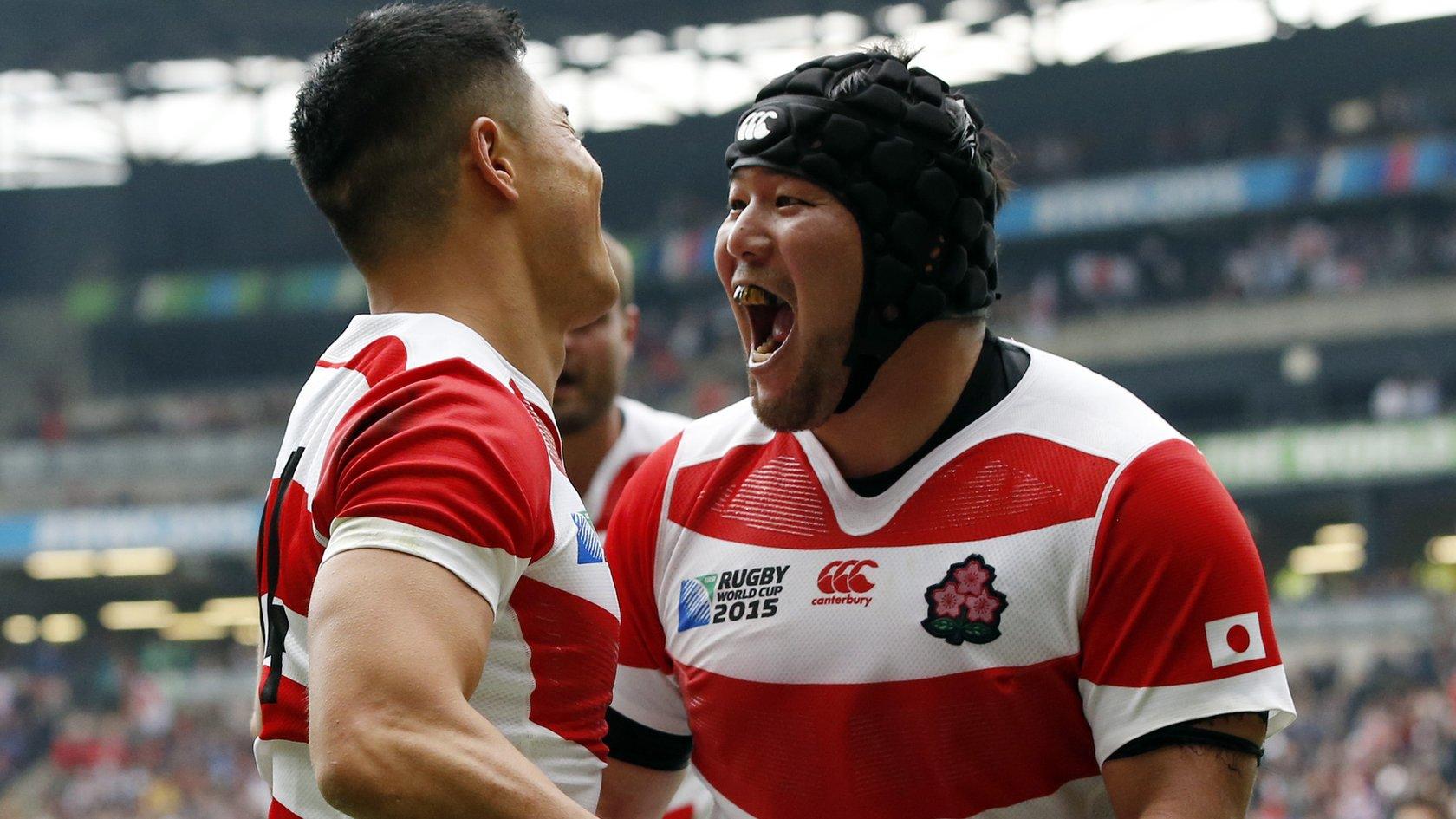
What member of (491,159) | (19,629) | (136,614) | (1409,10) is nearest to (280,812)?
(491,159)

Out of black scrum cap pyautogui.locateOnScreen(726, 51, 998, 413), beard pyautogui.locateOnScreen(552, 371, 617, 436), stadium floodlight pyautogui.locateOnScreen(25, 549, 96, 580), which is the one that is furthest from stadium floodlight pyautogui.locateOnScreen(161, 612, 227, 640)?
black scrum cap pyautogui.locateOnScreen(726, 51, 998, 413)

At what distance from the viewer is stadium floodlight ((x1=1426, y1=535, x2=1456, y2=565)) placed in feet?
78.3

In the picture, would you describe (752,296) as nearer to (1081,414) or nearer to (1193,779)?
(1081,414)

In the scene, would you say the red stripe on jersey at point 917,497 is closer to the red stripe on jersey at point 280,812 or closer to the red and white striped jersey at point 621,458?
the red stripe on jersey at point 280,812

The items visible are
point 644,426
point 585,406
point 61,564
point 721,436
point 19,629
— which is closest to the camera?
point 721,436

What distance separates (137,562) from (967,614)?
2635 cm

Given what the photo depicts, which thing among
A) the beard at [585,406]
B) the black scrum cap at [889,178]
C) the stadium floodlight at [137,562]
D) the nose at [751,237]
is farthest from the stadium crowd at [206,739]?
the nose at [751,237]

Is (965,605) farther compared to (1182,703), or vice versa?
(965,605)

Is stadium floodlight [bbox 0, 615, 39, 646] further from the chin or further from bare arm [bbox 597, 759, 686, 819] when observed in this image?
the chin

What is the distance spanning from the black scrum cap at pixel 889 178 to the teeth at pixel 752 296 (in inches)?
7.7

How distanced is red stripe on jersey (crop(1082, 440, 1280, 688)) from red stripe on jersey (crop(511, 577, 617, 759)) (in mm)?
846

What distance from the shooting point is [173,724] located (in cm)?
2238

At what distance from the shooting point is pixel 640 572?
3.01m

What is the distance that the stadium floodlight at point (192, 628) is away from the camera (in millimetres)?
28359
